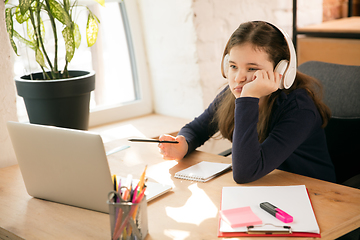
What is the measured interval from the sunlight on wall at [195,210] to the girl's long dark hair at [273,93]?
0.42 metres

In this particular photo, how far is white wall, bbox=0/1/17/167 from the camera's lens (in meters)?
1.56

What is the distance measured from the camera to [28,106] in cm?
155

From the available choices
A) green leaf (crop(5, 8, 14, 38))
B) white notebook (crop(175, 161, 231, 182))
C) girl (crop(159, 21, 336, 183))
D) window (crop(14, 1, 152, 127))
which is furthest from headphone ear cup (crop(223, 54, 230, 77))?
window (crop(14, 1, 152, 127))

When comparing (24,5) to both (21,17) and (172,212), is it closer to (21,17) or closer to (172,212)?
(21,17)

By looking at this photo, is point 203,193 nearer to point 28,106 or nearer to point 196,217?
point 196,217

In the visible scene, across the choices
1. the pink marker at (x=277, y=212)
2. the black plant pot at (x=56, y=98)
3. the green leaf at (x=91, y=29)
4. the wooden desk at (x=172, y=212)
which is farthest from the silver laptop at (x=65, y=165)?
the green leaf at (x=91, y=29)

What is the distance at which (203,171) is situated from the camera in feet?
4.16

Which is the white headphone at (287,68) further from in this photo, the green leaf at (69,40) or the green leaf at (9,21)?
the green leaf at (9,21)

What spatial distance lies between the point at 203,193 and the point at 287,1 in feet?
5.35

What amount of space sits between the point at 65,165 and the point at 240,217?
46cm

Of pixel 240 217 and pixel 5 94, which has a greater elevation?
pixel 5 94

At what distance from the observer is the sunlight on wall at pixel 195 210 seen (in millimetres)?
967

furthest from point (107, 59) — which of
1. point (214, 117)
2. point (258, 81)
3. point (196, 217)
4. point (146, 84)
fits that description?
point (196, 217)

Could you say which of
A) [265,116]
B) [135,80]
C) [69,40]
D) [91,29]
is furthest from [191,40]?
[265,116]
